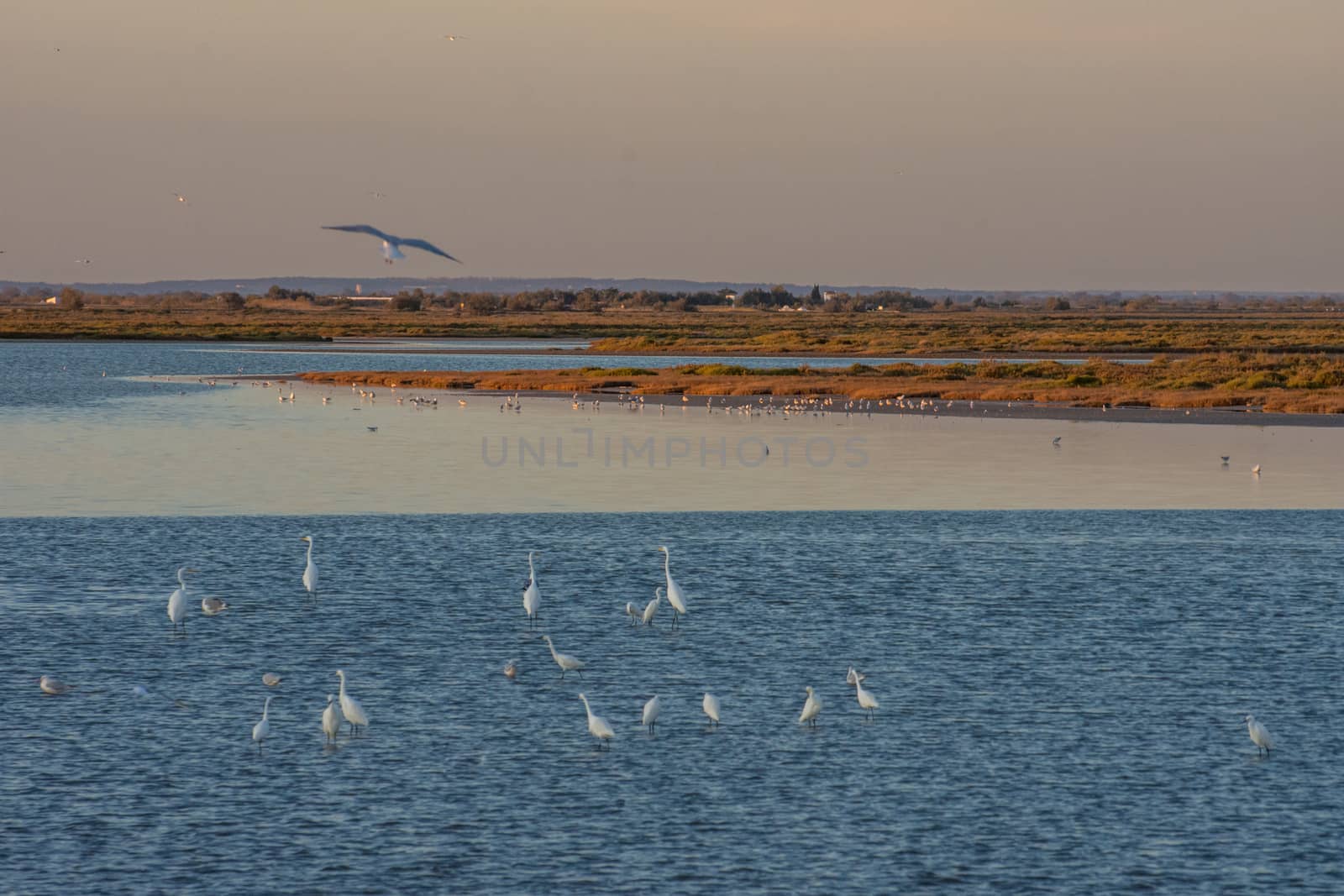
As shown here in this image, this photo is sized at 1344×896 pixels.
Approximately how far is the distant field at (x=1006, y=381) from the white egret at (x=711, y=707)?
150 feet

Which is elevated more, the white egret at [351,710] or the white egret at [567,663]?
the white egret at [351,710]

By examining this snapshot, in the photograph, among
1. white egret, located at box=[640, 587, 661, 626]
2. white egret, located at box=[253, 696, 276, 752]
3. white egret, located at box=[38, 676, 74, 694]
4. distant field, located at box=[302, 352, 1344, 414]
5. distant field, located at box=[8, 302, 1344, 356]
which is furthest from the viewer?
distant field, located at box=[8, 302, 1344, 356]

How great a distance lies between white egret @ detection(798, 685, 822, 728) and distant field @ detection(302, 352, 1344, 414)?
45.2 meters

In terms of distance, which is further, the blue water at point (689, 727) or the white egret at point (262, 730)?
the white egret at point (262, 730)

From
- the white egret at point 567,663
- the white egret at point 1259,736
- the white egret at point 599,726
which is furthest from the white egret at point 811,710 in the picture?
the white egret at point 1259,736

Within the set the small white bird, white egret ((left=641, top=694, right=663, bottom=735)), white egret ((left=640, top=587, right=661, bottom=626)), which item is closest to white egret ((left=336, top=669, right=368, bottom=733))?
the small white bird

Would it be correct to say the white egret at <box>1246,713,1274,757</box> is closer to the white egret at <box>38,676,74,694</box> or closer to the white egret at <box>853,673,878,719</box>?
the white egret at <box>853,673,878,719</box>

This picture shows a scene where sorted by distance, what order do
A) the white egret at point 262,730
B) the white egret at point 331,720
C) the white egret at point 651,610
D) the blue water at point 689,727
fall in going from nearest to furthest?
1. the blue water at point 689,727
2. the white egret at point 262,730
3. the white egret at point 331,720
4. the white egret at point 651,610

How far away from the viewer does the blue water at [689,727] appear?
1109cm

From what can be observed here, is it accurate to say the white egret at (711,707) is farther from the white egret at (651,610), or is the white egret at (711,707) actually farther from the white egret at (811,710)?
the white egret at (651,610)

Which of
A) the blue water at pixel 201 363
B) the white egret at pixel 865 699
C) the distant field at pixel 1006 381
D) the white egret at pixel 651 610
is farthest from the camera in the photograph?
the blue water at pixel 201 363

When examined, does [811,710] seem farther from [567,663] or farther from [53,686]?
[53,686]

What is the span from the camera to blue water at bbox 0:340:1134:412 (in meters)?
70.8

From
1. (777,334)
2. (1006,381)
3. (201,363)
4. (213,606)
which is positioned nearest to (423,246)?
(213,606)
